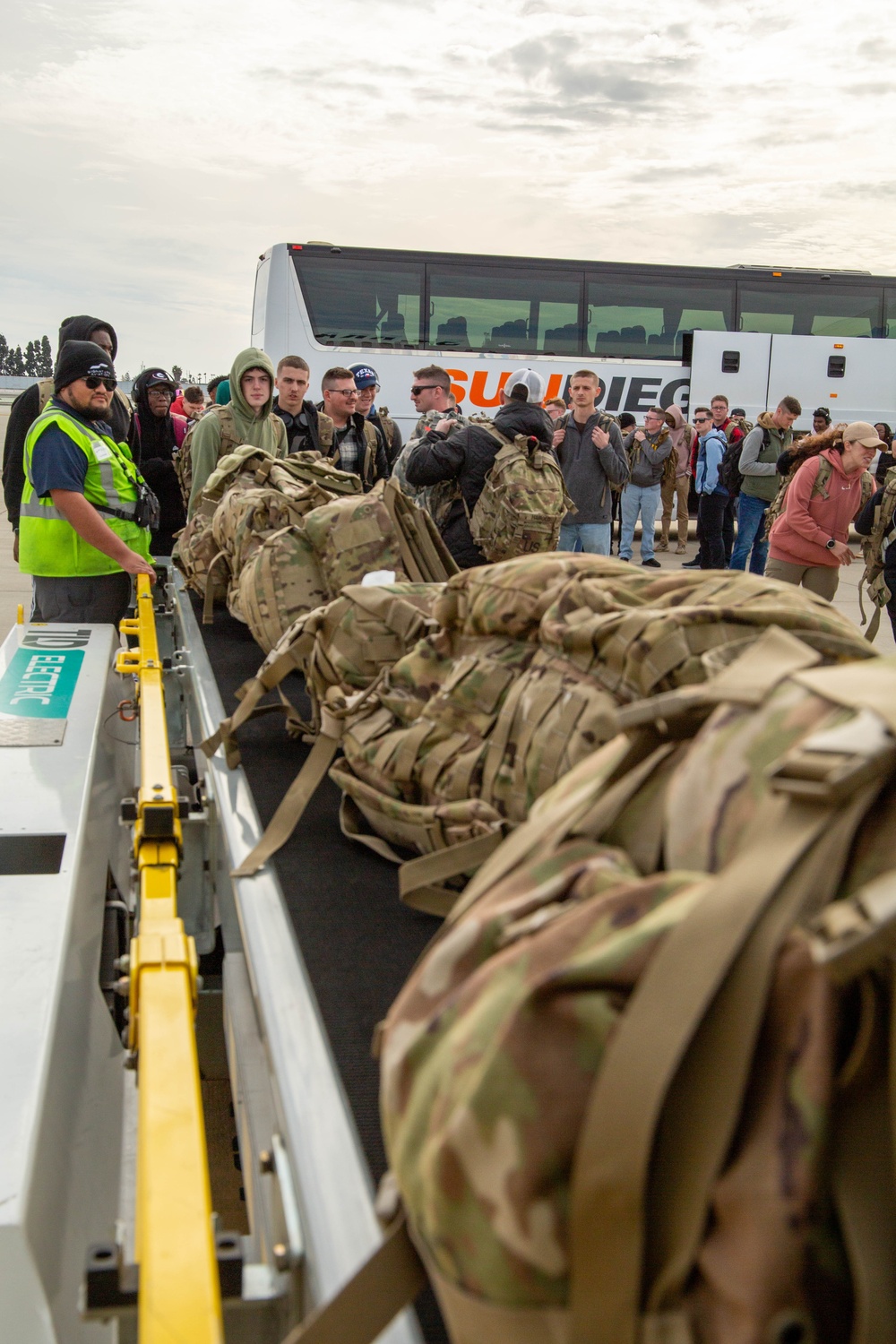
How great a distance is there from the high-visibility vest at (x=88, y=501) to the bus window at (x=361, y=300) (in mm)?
9069

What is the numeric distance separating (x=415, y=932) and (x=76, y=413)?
301cm

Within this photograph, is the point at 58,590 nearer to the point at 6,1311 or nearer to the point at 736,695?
the point at 6,1311

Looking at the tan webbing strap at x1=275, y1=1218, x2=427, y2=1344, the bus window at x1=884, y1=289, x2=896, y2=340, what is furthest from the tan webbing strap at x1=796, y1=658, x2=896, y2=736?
the bus window at x1=884, y1=289, x2=896, y2=340

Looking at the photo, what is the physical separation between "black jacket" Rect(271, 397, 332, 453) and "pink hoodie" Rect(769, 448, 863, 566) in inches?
101

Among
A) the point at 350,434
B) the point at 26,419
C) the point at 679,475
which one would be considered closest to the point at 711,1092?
the point at 26,419

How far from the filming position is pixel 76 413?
395cm

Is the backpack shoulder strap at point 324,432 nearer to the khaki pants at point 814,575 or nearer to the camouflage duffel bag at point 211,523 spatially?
the camouflage duffel bag at point 211,523

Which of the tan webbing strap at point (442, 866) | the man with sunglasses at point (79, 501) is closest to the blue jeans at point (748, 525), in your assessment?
the man with sunglasses at point (79, 501)

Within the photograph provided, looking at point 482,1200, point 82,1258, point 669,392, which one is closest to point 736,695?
point 482,1200

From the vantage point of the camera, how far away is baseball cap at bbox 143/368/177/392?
6.19m

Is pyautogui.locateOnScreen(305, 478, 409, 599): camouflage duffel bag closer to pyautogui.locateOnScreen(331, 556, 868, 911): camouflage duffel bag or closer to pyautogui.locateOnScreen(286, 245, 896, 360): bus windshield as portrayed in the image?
pyautogui.locateOnScreen(331, 556, 868, 911): camouflage duffel bag

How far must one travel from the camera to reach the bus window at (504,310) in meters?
13.0

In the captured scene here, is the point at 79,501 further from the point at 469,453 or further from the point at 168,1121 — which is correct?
the point at 168,1121

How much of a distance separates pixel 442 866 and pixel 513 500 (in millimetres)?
2993
